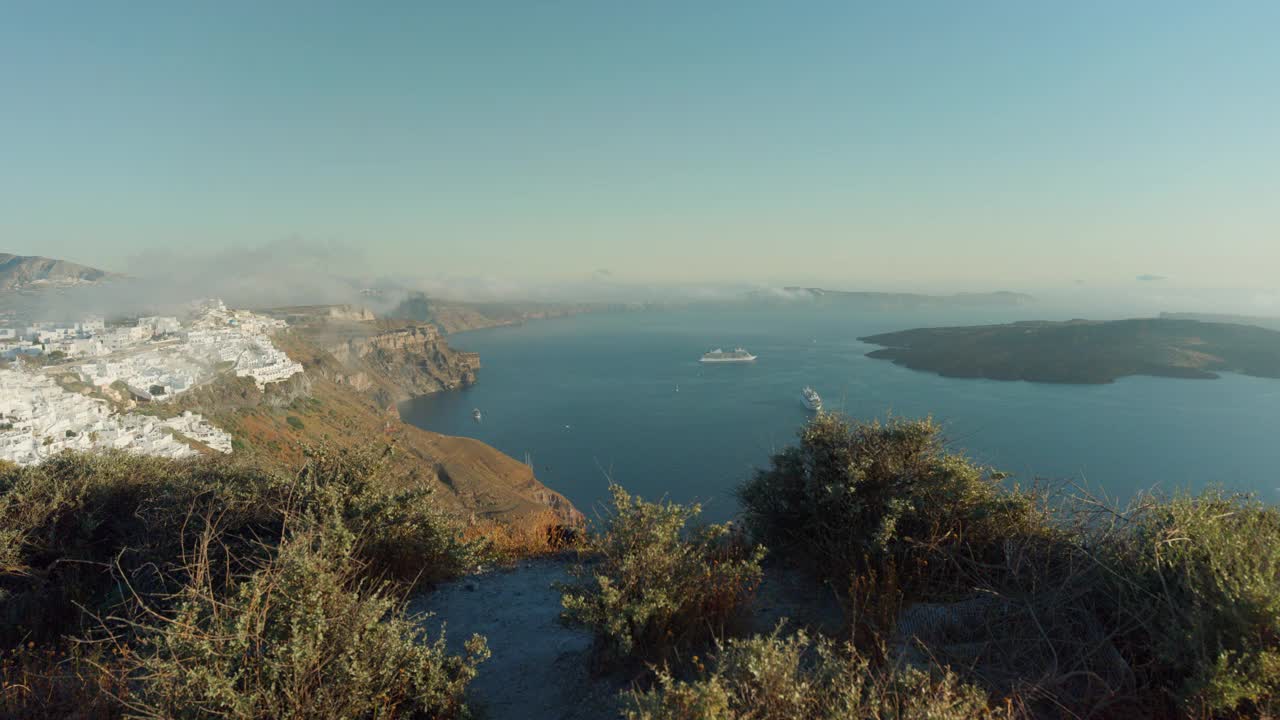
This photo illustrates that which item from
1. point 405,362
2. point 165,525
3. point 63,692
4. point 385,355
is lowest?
A: point 405,362

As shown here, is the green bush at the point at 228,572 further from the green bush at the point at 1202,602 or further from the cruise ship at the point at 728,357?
the cruise ship at the point at 728,357

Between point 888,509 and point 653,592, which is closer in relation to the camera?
point 653,592

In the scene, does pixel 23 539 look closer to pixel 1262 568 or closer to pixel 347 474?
pixel 347 474

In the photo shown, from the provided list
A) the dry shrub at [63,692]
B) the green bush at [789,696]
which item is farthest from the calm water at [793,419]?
the dry shrub at [63,692]

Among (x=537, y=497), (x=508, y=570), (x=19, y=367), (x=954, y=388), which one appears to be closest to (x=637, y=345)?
(x=954, y=388)

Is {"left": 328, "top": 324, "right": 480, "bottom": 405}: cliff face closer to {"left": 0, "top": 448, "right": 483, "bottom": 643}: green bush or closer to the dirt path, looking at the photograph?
{"left": 0, "top": 448, "right": 483, "bottom": 643}: green bush

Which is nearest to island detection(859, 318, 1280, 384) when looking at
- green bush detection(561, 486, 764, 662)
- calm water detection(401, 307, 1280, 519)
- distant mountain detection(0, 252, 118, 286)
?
calm water detection(401, 307, 1280, 519)

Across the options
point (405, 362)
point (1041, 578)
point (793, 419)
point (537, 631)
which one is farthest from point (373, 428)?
point (405, 362)

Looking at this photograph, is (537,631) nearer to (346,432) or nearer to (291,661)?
(291,661)
